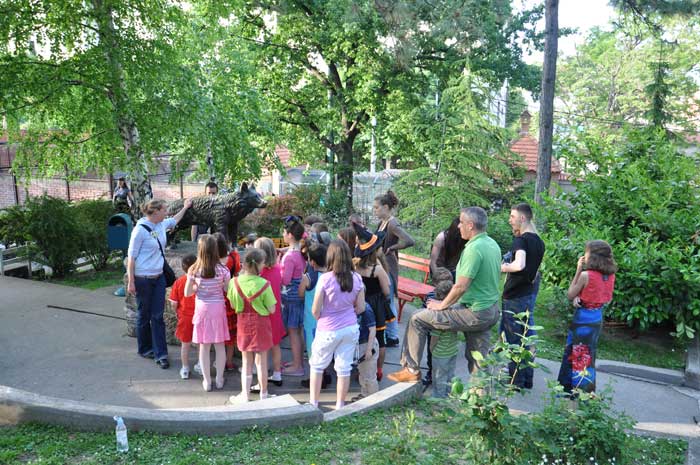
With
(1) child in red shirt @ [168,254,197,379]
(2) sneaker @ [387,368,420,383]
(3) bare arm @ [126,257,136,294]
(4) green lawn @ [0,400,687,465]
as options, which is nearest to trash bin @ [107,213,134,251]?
(3) bare arm @ [126,257,136,294]

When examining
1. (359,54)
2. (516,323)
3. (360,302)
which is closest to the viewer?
(360,302)

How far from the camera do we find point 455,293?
4516 millimetres

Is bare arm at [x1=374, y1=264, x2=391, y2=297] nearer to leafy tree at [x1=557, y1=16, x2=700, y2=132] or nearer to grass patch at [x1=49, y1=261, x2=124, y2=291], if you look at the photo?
Result: grass patch at [x1=49, y1=261, x2=124, y2=291]

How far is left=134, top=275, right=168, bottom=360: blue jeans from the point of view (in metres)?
5.92

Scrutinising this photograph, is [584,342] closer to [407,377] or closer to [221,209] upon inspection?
[407,377]

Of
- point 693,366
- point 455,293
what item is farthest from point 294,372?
point 693,366

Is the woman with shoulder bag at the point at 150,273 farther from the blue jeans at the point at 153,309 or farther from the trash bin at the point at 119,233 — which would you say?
the trash bin at the point at 119,233

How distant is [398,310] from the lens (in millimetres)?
7852

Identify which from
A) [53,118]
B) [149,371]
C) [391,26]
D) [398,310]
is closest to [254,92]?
[53,118]

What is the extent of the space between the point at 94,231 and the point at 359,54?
29.6 feet

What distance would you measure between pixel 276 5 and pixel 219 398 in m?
13.9

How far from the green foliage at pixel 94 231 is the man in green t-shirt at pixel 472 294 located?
8376 mm

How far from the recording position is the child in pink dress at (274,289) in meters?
5.38

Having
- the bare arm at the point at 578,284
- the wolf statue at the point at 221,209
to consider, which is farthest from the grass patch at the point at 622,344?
the wolf statue at the point at 221,209
